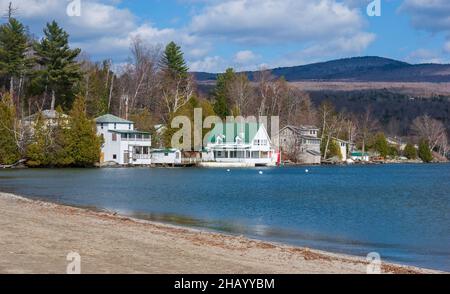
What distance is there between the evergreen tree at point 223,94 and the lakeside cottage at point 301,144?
38.1ft

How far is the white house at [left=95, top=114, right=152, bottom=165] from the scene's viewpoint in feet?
306

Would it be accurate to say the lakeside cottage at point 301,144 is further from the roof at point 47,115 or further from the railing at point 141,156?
the roof at point 47,115

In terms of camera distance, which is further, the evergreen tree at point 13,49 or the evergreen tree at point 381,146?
the evergreen tree at point 381,146

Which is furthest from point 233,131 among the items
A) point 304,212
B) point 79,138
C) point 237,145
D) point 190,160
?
point 304,212

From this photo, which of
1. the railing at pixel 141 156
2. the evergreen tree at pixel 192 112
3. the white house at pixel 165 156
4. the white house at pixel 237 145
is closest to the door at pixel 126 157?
the railing at pixel 141 156

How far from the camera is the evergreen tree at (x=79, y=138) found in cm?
8581

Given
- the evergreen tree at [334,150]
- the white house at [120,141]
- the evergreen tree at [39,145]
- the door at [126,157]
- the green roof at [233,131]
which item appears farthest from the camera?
the evergreen tree at [334,150]

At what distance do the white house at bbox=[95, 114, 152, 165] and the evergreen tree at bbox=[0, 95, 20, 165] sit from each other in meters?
12.8

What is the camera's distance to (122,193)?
150ft

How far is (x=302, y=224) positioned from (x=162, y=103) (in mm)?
83322

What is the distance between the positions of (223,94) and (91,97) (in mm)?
27116

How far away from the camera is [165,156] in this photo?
333ft
